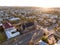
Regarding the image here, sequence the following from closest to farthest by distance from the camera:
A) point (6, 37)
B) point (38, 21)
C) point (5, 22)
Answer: point (6, 37) < point (5, 22) < point (38, 21)

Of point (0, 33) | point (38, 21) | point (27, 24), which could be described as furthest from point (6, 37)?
point (38, 21)

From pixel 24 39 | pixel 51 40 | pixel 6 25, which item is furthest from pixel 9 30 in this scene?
pixel 51 40

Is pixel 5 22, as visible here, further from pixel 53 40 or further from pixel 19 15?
pixel 53 40

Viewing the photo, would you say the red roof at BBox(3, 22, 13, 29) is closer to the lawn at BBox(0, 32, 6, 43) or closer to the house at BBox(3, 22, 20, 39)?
the house at BBox(3, 22, 20, 39)

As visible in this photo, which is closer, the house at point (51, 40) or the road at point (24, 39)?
the road at point (24, 39)

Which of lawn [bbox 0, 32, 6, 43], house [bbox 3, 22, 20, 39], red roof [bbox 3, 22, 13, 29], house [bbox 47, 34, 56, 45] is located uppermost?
red roof [bbox 3, 22, 13, 29]

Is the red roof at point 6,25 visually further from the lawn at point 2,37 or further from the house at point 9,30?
the lawn at point 2,37

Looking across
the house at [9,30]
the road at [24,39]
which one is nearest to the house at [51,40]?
the road at [24,39]

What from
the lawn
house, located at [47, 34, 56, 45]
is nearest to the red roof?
the lawn
